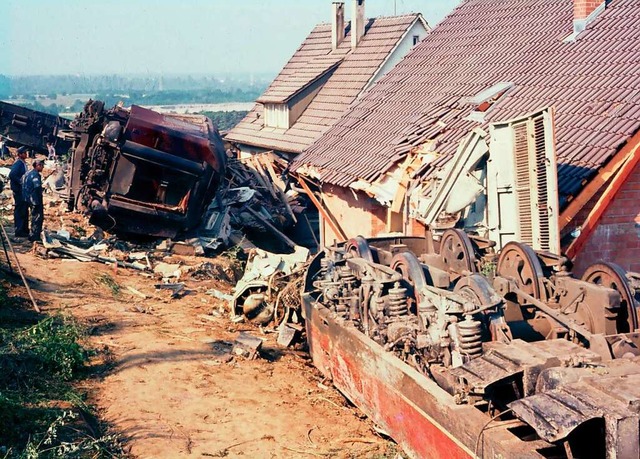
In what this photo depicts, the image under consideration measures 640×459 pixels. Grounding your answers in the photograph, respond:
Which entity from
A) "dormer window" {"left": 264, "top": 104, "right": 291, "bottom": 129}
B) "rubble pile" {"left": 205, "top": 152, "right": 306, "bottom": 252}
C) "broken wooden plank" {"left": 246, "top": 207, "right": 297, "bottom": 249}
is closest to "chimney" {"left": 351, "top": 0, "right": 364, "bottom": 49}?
"dormer window" {"left": 264, "top": 104, "right": 291, "bottom": 129}

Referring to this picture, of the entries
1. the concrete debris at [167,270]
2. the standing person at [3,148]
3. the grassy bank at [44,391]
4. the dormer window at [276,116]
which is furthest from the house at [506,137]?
the standing person at [3,148]

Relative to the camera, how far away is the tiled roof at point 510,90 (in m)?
11.8

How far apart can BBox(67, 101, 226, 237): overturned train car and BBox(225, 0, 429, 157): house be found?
831cm

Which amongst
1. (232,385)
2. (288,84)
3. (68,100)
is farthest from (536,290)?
(68,100)

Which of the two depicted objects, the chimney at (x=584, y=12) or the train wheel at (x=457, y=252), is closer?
the train wheel at (x=457, y=252)

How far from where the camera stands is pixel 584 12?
14508 millimetres

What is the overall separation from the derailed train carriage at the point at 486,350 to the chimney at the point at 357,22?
63.7 ft

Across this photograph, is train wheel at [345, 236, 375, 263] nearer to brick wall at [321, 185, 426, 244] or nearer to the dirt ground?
the dirt ground

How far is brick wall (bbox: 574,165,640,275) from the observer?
38.4ft

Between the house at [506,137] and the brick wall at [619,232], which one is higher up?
the house at [506,137]

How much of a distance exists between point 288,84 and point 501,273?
2157cm

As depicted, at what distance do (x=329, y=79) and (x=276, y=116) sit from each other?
252cm

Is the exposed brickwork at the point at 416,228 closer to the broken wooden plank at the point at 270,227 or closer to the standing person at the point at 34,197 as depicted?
the broken wooden plank at the point at 270,227

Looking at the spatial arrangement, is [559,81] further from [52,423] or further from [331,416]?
[52,423]
